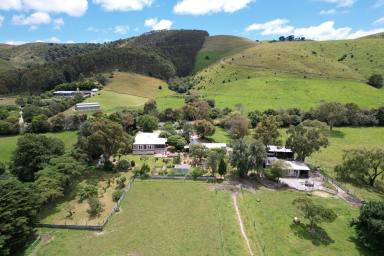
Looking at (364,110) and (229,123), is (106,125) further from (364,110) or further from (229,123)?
(364,110)

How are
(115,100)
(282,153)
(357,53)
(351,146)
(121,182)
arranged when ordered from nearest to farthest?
(121,182) → (282,153) → (351,146) → (115,100) → (357,53)

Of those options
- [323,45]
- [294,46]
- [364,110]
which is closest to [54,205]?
[364,110]

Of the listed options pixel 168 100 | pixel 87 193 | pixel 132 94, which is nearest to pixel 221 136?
pixel 87 193

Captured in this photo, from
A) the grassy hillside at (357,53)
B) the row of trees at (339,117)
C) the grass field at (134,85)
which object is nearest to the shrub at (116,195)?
the row of trees at (339,117)

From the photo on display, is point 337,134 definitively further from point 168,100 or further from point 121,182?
point 168,100

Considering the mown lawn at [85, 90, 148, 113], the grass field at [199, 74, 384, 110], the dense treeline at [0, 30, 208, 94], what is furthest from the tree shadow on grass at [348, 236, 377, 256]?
the dense treeline at [0, 30, 208, 94]

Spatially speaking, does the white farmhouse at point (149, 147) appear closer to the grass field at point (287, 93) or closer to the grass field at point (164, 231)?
the grass field at point (164, 231)
